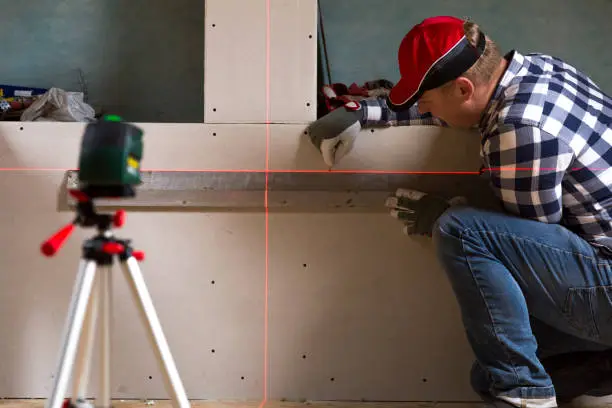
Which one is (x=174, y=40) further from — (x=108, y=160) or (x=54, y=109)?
(x=108, y=160)

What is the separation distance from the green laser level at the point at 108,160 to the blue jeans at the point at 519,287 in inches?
27.5

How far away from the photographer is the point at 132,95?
2094mm

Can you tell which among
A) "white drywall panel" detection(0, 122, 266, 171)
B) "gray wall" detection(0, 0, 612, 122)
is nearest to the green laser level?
"white drywall panel" detection(0, 122, 266, 171)

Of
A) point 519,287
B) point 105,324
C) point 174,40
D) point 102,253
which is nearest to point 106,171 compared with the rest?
point 102,253


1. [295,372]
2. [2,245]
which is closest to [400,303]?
[295,372]

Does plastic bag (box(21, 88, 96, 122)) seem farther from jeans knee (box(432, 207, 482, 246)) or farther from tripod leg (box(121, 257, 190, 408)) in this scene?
jeans knee (box(432, 207, 482, 246))

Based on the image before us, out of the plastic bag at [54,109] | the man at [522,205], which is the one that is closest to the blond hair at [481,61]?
the man at [522,205]

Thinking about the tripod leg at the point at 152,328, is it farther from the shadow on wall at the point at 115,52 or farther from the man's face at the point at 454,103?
the shadow on wall at the point at 115,52

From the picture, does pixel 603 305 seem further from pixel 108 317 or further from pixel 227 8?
pixel 227 8

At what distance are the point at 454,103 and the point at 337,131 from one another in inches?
11.6

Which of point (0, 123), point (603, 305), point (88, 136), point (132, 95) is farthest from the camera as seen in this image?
point (132, 95)

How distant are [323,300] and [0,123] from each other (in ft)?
3.18

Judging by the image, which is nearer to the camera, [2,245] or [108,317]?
[108,317]

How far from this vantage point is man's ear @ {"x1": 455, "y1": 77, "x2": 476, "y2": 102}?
4.08 feet
